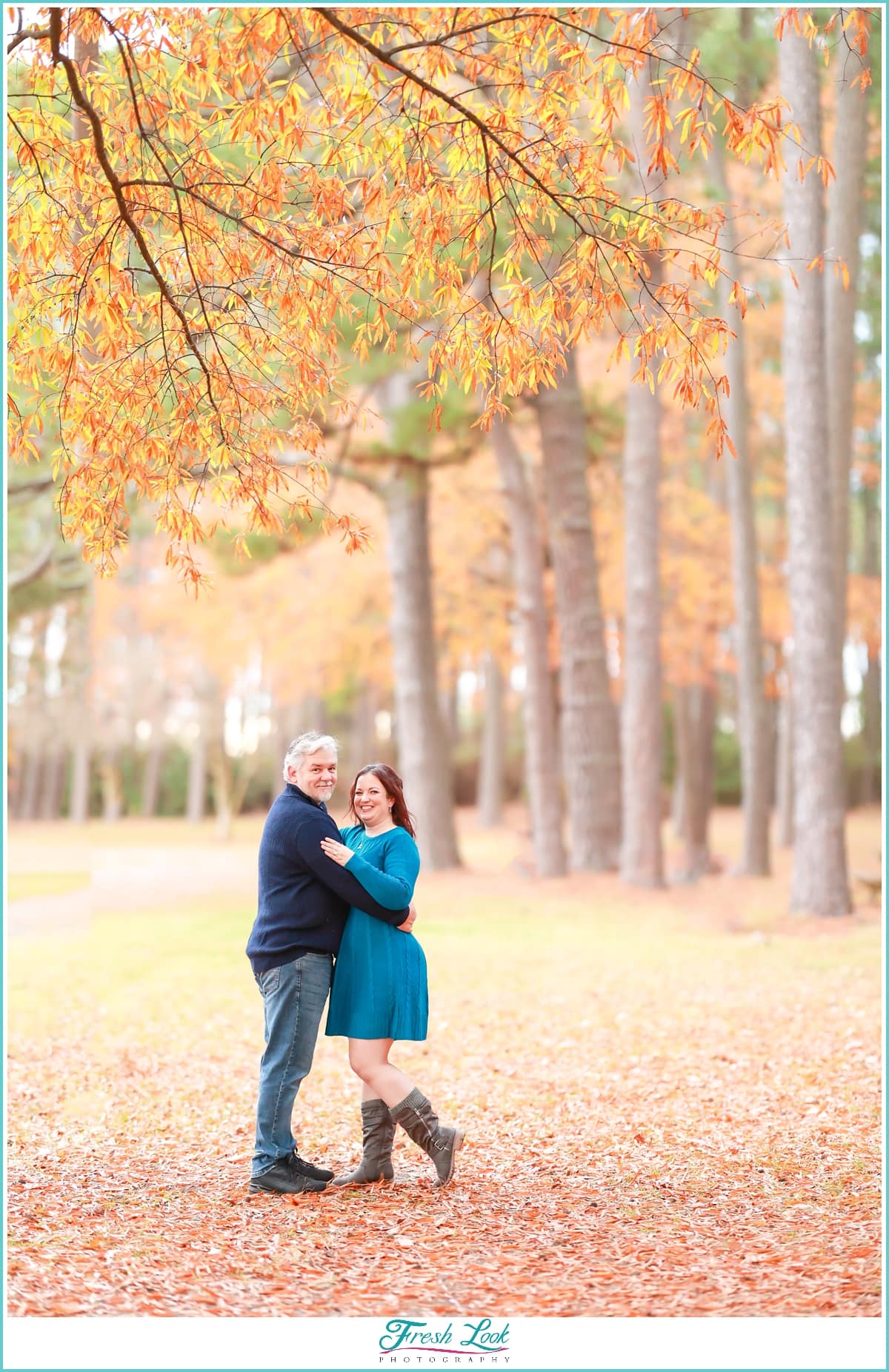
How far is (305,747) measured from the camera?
445 cm

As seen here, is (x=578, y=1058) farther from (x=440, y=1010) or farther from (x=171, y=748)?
(x=171, y=748)

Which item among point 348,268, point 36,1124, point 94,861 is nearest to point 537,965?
point 36,1124

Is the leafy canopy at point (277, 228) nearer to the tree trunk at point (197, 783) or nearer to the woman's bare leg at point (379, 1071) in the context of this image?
the woman's bare leg at point (379, 1071)

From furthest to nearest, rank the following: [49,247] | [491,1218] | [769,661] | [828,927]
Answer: [769,661]
[828,927]
[49,247]
[491,1218]

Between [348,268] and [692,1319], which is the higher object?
[348,268]

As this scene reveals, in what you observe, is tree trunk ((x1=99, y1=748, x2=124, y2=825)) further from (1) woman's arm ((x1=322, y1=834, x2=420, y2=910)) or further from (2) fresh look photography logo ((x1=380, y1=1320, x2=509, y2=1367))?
(2) fresh look photography logo ((x1=380, y1=1320, x2=509, y2=1367))

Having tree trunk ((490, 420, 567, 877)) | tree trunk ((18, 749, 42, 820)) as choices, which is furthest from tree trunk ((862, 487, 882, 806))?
tree trunk ((18, 749, 42, 820))

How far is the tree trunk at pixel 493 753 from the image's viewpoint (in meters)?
25.8

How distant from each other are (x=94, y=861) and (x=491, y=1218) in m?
21.6

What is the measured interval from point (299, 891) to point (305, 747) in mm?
494

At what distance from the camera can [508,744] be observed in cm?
3625

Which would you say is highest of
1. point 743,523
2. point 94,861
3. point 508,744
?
point 743,523

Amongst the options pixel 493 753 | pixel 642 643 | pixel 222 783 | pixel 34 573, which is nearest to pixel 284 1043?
pixel 642 643

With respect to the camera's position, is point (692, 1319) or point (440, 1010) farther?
point (440, 1010)
